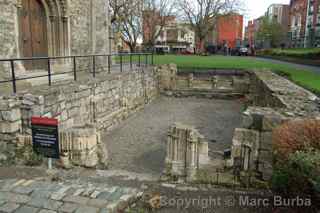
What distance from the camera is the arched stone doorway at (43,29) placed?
9.86 meters

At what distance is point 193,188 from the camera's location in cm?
394

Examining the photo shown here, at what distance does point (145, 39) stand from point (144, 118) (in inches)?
1226

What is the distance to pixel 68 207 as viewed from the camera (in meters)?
3.11

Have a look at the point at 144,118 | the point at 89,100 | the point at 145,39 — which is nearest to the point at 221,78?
the point at 144,118

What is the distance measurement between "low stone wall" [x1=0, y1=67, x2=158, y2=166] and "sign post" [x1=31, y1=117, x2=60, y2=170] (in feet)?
1.83

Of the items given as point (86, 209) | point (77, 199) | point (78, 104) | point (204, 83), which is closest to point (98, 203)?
point (86, 209)

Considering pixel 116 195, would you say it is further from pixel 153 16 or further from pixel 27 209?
pixel 153 16

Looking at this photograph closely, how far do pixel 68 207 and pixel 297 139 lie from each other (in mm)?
2846

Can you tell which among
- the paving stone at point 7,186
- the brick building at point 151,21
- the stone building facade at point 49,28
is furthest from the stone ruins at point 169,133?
the brick building at point 151,21

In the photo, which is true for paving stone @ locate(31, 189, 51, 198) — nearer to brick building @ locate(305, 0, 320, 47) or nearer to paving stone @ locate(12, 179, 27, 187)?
paving stone @ locate(12, 179, 27, 187)

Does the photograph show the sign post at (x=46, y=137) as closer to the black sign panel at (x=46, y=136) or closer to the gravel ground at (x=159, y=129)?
the black sign panel at (x=46, y=136)

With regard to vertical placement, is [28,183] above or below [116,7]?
below

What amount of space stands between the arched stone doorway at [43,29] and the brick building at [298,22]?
49.7 metres

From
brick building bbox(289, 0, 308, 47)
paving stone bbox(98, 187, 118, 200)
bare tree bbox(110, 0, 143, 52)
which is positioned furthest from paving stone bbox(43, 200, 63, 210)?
brick building bbox(289, 0, 308, 47)
